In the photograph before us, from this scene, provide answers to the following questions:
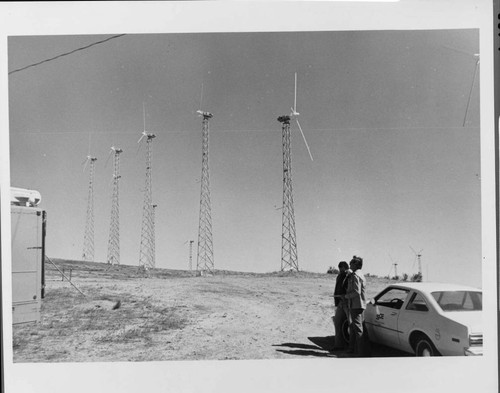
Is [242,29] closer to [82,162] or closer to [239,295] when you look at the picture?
[82,162]

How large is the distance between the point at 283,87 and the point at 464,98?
2.11 meters

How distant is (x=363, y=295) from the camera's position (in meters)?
6.55

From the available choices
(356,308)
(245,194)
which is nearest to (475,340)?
(356,308)

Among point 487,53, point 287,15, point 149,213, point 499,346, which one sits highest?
point 287,15

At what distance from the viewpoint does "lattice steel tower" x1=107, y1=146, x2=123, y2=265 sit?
23.6 feet

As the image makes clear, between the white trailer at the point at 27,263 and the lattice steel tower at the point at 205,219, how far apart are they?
1.84 meters

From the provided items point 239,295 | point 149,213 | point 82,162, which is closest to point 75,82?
point 82,162

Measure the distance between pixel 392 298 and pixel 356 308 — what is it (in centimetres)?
42

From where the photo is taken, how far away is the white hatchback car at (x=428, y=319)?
6.02 meters

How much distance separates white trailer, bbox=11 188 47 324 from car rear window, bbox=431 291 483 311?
4.35 meters

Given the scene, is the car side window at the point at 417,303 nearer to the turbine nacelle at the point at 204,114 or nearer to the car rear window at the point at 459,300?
the car rear window at the point at 459,300

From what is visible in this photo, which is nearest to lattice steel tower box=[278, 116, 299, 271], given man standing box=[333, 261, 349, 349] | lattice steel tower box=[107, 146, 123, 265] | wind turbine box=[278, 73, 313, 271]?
wind turbine box=[278, 73, 313, 271]

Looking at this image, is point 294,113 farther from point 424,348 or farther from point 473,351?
→ point 473,351

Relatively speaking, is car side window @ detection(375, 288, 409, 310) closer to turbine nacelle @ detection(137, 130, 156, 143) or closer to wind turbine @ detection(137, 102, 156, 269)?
wind turbine @ detection(137, 102, 156, 269)
